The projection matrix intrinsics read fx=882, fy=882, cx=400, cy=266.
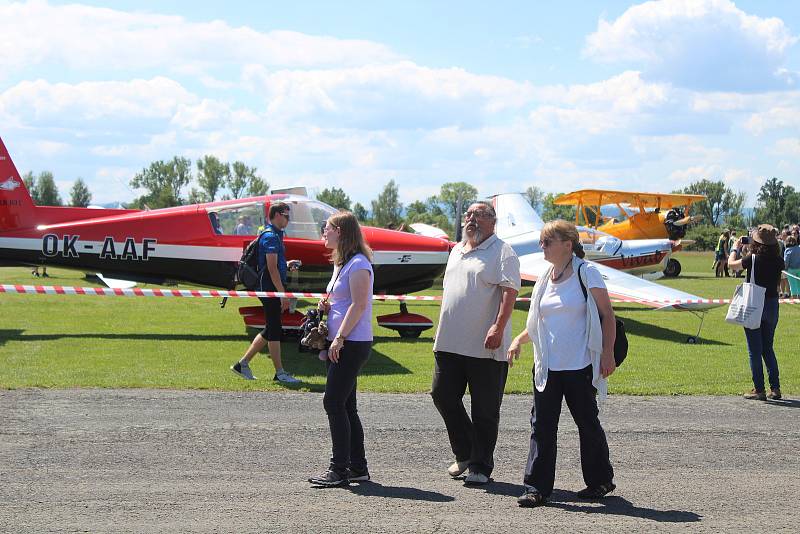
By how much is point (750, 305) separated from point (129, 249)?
31.8ft

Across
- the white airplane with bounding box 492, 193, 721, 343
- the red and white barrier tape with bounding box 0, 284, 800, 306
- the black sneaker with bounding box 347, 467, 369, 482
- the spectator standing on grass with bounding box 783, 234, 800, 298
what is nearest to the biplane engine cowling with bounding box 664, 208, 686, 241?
the white airplane with bounding box 492, 193, 721, 343

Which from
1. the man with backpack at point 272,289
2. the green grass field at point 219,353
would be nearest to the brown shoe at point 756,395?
the green grass field at point 219,353

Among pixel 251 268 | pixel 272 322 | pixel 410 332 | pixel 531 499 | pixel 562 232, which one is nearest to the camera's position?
pixel 531 499

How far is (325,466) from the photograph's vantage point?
6.18 meters

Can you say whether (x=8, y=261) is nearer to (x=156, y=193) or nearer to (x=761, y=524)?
(x=761, y=524)

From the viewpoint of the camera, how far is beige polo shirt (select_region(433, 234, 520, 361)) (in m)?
5.77

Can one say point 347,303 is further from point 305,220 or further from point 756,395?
point 305,220

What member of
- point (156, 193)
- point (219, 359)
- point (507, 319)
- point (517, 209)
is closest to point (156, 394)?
point (219, 359)

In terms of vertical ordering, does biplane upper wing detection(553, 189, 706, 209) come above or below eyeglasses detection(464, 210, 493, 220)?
above

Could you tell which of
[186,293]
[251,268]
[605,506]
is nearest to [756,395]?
[605,506]

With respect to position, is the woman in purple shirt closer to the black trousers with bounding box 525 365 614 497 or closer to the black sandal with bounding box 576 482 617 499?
the black trousers with bounding box 525 365 614 497

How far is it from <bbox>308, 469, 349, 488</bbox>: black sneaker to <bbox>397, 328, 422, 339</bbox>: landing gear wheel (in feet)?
28.1

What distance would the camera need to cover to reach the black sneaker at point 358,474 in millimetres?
5816

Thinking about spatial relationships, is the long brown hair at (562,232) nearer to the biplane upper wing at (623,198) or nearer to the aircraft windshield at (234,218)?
the aircraft windshield at (234,218)
